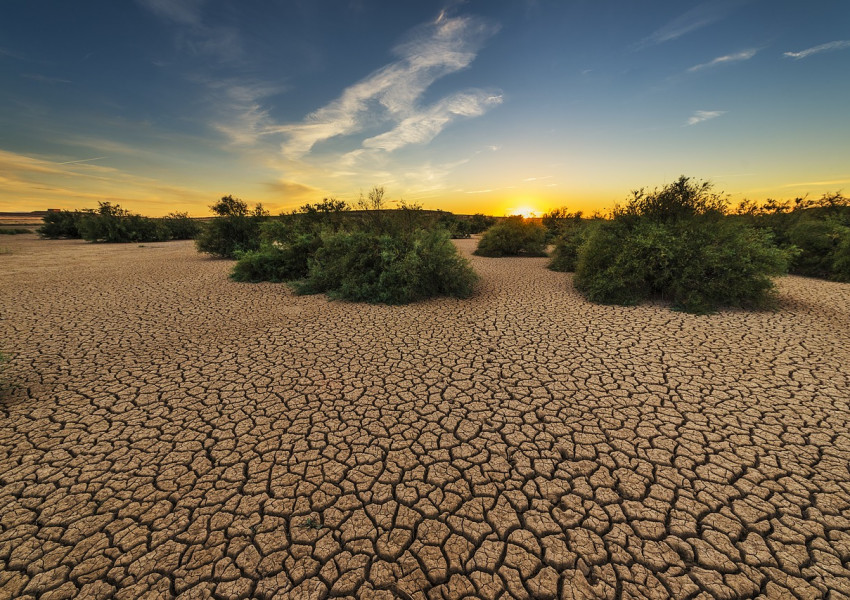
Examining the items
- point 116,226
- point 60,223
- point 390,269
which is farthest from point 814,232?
point 60,223

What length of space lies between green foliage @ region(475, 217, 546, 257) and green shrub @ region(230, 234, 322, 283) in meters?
9.72

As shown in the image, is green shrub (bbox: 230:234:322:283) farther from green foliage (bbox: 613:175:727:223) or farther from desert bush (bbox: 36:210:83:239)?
desert bush (bbox: 36:210:83:239)

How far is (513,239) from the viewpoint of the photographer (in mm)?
17250

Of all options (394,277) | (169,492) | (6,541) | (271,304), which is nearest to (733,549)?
(169,492)

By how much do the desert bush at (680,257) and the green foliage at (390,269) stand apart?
11.8ft

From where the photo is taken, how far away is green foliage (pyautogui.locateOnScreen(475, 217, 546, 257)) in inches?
680

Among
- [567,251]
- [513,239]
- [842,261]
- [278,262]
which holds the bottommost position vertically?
[842,261]

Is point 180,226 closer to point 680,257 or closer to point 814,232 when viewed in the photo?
point 680,257

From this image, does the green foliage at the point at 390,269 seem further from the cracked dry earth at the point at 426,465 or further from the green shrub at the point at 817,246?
the green shrub at the point at 817,246

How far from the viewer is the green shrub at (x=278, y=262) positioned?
428 inches

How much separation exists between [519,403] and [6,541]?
4301 mm

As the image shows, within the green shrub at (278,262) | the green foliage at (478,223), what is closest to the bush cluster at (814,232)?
the green shrub at (278,262)

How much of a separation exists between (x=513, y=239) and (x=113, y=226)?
97.0 ft

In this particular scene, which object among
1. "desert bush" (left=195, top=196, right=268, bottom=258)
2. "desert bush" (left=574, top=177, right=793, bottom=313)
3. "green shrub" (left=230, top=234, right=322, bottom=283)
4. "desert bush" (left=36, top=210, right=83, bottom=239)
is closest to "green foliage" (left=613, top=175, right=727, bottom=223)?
"desert bush" (left=574, top=177, right=793, bottom=313)
